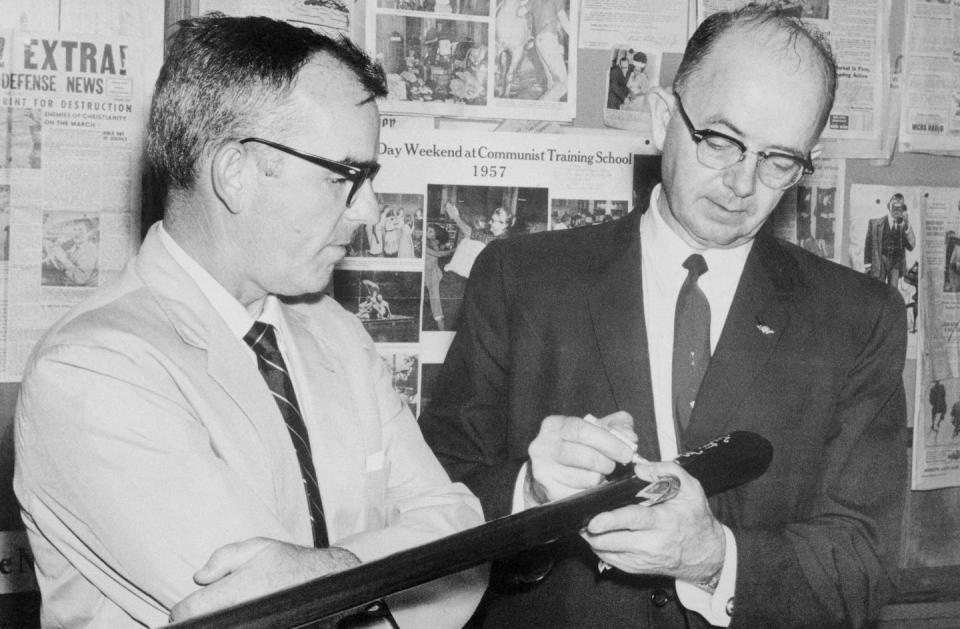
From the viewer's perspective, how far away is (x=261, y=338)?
125cm

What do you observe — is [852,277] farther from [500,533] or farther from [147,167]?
[147,167]

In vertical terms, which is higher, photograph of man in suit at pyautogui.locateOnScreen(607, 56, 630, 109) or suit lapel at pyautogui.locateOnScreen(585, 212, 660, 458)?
photograph of man in suit at pyautogui.locateOnScreen(607, 56, 630, 109)

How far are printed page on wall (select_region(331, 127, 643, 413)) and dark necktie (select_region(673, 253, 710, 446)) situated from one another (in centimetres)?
59

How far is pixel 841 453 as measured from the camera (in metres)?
1.42

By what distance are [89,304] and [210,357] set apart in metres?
0.14

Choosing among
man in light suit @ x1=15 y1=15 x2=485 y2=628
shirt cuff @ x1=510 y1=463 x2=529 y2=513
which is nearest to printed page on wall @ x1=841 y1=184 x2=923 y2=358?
shirt cuff @ x1=510 y1=463 x2=529 y2=513

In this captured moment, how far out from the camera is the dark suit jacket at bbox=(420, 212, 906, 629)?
135cm

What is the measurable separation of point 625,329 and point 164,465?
688 mm

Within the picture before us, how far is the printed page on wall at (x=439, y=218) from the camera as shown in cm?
192

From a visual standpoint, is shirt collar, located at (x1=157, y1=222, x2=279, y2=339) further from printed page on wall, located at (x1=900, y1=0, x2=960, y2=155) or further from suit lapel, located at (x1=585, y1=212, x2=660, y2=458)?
printed page on wall, located at (x1=900, y1=0, x2=960, y2=155)

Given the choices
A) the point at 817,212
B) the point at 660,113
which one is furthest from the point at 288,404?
the point at 817,212

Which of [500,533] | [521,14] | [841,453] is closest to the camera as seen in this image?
[500,533]

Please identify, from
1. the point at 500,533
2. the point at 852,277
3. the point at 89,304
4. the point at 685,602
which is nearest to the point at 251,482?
the point at 89,304

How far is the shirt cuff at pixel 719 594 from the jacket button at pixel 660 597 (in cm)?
3
